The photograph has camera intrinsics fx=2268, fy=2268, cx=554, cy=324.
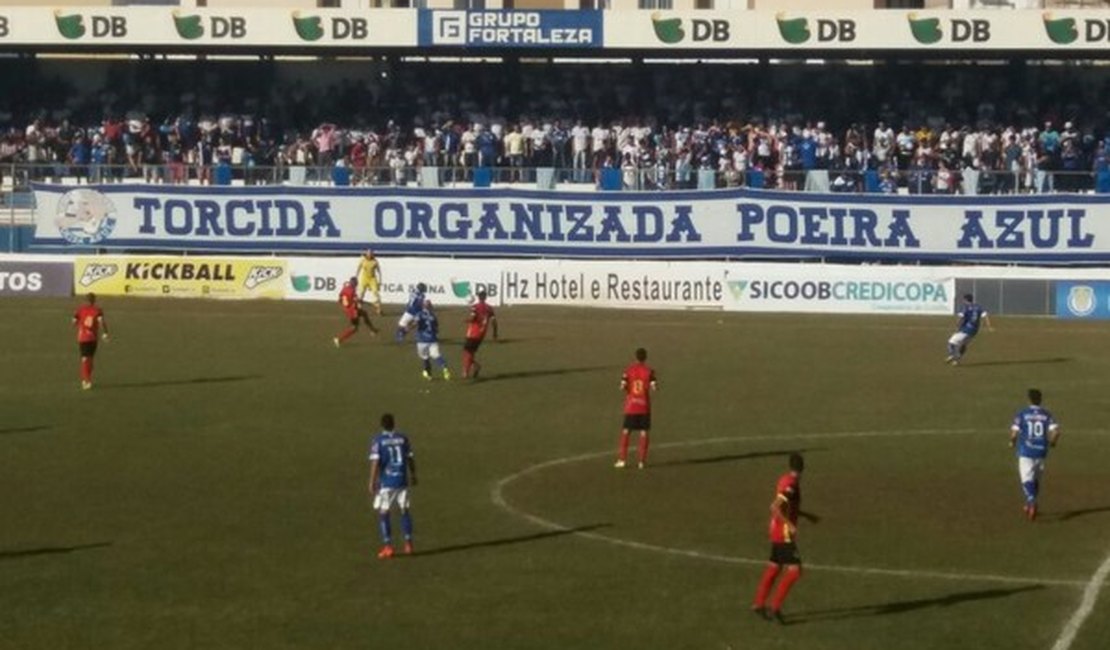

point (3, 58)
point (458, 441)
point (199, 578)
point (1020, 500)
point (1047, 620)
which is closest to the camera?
point (1047, 620)

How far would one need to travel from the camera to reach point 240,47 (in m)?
68.4

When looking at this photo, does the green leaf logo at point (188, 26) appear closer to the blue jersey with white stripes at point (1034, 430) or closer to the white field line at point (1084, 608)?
the blue jersey with white stripes at point (1034, 430)

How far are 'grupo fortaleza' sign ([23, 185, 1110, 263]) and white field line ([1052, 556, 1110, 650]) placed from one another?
32.7 m

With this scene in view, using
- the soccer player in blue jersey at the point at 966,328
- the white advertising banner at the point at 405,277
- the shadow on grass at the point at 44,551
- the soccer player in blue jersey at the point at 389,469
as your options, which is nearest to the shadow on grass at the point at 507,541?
the soccer player in blue jersey at the point at 389,469

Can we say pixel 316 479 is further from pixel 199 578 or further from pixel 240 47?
pixel 240 47

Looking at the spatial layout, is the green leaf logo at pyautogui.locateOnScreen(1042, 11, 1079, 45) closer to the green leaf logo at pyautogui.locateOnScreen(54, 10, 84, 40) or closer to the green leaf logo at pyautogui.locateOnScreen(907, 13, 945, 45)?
the green leaf logo at pyautogui.locateOnScreen(907, 13, 945, 45)

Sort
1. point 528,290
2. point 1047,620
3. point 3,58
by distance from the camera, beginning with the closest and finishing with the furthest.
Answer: point 1047,620
point 528,290
point 3,58

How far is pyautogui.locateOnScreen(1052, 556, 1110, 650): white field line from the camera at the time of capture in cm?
2138

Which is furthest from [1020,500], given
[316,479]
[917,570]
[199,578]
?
[199,578]

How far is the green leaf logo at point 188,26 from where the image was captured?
67312 mm

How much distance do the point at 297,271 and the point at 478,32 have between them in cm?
1099

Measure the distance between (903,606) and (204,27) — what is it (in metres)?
48.2

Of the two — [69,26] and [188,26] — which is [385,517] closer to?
[188,26]

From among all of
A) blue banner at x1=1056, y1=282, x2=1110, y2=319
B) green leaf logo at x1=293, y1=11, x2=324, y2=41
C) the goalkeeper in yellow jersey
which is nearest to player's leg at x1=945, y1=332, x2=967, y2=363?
blue banner at x1=1056, y1=282, x2=1110, y2=319
